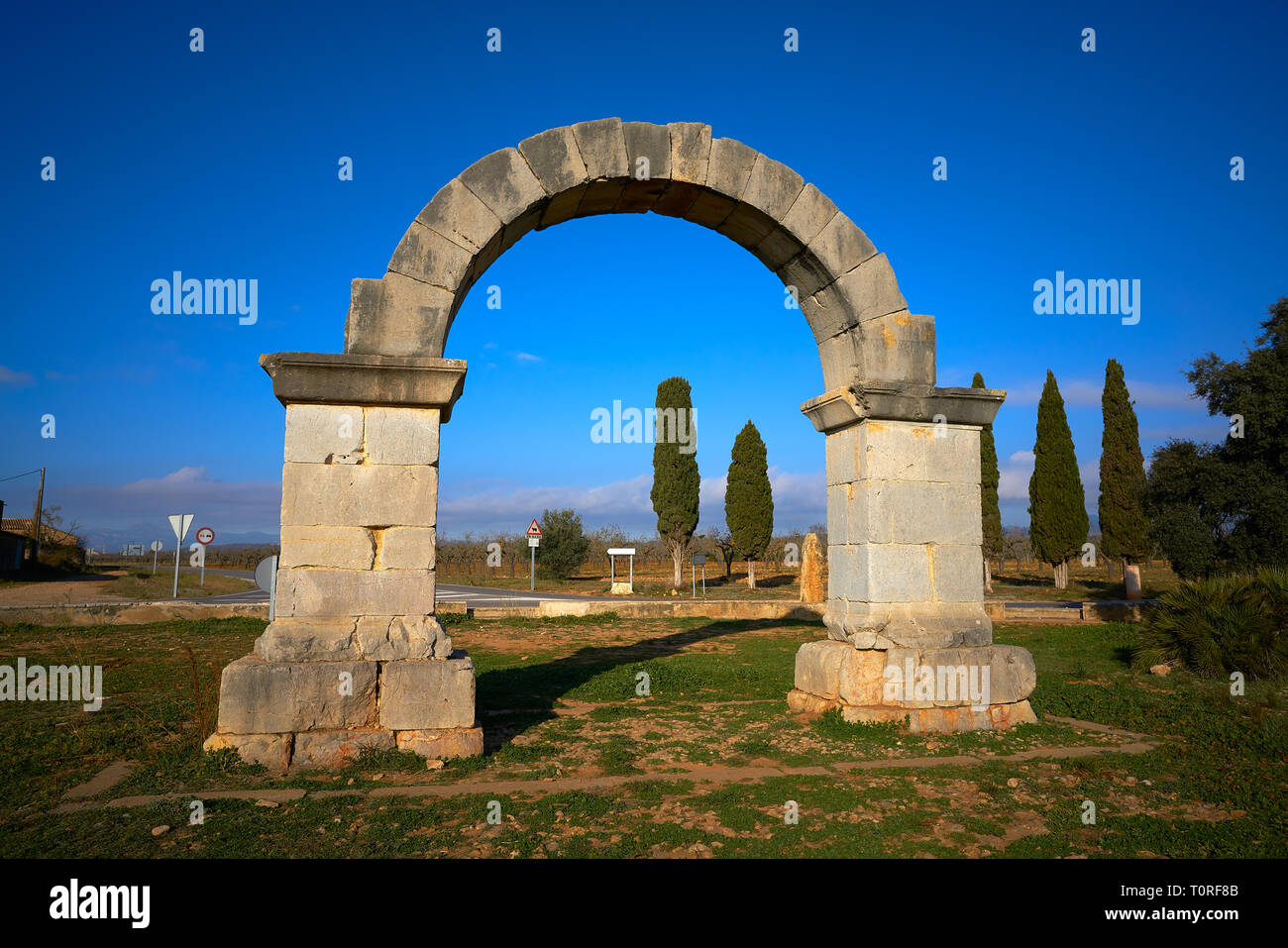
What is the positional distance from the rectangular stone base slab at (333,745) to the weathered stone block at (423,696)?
0.07 meters

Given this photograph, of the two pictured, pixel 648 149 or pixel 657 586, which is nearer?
pixel 648 149

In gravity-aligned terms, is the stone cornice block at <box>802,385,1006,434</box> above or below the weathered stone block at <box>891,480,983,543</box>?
above

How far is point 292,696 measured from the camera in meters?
5.05

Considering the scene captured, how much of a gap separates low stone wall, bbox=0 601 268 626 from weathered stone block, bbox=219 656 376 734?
1096cm

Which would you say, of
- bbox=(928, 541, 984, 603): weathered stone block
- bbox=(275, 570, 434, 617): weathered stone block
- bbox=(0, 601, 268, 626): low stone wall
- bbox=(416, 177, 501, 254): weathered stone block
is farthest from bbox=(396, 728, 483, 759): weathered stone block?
bbox=(0, 601, 268, 626): low stone wall

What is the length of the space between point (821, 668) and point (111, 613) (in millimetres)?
14017

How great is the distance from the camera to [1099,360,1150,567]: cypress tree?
26.8 meters

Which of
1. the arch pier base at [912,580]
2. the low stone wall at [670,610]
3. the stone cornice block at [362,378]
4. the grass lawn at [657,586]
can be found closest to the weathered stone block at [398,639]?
the stone cornice block at [362,378]

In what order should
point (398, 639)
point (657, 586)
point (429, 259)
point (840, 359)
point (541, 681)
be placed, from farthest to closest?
1. point (657, 586)
2. point (541, 681)
3. point (840, 359)
4. point (429, 259)
5. point (398, 639)

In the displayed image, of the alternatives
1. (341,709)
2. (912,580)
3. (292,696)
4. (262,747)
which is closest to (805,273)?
(912,580)

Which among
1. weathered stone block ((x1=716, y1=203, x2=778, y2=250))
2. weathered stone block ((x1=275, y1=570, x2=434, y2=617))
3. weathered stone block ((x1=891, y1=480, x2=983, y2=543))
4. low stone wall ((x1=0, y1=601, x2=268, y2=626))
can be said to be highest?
weathered stone block ((x1=716, y1=203, x2=778, y2=250))

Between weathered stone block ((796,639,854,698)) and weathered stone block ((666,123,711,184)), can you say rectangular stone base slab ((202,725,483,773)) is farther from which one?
weathered stone block ((666,123,711,184))

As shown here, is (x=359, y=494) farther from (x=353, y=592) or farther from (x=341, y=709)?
(x=341, y=709)
